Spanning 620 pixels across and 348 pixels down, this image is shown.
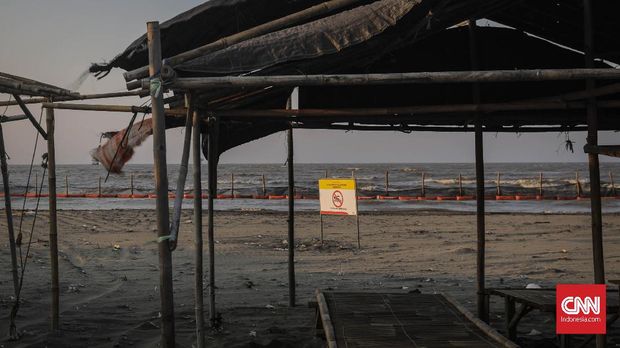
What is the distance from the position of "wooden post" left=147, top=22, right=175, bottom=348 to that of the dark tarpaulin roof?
261 millimetres

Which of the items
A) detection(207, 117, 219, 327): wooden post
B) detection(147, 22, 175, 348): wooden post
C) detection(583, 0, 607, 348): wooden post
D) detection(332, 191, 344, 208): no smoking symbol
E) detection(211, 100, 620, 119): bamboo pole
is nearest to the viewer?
detection(147, 22, 175, 348): wooden post

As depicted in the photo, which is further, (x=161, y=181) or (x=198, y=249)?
(x=198, y=249)

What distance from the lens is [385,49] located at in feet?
17.0

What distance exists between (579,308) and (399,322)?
1.52m

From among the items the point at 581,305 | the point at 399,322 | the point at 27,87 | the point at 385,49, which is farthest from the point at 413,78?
the point at 27,87

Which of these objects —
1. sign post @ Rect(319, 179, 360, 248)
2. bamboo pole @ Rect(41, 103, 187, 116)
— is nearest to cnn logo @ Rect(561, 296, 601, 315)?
bamboo pole @ Rect(41, 103, 187, 116)

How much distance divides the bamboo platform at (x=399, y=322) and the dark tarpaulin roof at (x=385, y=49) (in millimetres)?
2003

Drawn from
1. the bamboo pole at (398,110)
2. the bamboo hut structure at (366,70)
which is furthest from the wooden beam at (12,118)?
the bamboo pole at (398,110)

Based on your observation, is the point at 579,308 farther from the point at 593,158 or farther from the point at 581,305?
the point at 593,158

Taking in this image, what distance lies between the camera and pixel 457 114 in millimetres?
6602

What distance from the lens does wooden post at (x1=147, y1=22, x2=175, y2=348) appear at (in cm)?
400

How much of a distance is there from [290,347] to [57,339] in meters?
2.43

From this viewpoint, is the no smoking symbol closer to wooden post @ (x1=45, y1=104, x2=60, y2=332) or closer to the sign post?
the sign post

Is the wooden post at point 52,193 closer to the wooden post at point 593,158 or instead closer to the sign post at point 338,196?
the wooden post at point 593,158
